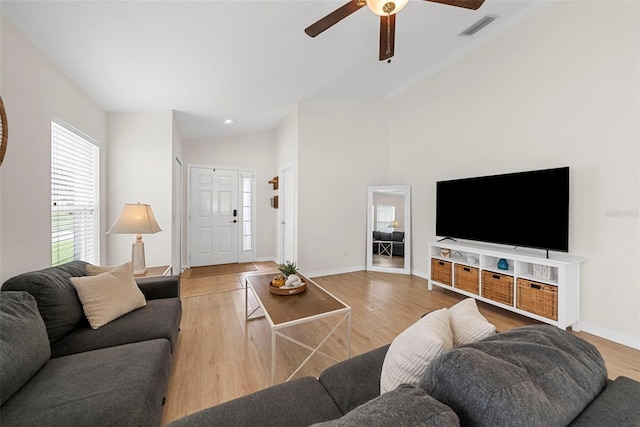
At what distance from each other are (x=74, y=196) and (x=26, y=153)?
82 cm

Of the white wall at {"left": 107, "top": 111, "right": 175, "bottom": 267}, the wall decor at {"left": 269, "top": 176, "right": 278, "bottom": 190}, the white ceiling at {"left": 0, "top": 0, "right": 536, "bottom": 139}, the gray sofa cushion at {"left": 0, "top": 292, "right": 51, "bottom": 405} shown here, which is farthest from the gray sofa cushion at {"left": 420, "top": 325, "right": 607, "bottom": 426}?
the wall decor at {"left": 269, "top": 176, "right": 278, "bottom": 190}

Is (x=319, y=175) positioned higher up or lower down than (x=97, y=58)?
lower down

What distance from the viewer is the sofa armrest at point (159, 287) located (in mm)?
2133

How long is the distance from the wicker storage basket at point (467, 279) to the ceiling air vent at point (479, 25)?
2888 mm

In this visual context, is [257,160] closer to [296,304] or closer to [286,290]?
[286,290]

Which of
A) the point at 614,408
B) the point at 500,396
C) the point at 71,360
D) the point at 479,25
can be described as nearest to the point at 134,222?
the point at 71,360

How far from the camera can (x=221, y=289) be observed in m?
3.67

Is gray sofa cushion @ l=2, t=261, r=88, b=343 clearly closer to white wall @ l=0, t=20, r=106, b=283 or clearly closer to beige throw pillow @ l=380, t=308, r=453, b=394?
white wall @ l=0, t=20, r=106, b=283

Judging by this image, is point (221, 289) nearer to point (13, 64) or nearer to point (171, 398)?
point (171, 398)

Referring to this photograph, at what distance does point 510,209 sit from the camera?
2857mm

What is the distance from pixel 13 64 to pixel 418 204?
465 cm

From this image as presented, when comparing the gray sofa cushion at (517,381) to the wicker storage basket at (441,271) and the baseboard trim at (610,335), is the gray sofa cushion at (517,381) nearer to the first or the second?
the baseboard trim at (610,335)

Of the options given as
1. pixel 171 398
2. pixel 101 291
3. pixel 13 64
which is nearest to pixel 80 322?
pixel 101 291

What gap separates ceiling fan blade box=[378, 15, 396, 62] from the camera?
1837 millimetres
